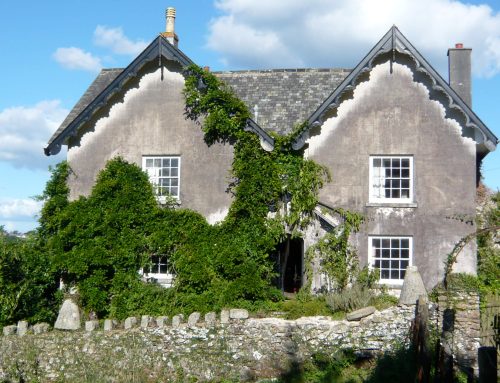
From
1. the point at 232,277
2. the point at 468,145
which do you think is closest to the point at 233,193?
the point at 232,277

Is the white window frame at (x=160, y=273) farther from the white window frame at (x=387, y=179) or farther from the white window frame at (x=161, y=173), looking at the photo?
the white window frame at (x=387, y=179)

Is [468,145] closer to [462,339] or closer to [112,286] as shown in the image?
[462,339]

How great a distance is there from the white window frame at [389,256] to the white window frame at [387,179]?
1264mm

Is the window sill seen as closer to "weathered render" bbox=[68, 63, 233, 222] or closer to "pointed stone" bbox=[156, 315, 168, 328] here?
"weathered render" bbox=[68, 63, 233, 222]

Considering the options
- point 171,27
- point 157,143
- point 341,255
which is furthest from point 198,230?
point 171,27

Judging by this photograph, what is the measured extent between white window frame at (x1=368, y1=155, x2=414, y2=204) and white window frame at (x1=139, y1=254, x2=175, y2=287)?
23.4ft

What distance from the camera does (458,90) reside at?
69.8 ft

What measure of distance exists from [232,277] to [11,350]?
6783 mm

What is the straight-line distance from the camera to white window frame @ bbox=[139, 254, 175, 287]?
19.6 meters

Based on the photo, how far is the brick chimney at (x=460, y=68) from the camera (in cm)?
2123

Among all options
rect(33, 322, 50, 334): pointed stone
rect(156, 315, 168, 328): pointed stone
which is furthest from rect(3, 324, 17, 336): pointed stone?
rect(156, 315, 168, 328): pointed stone

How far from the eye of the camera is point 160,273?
19.9 meters

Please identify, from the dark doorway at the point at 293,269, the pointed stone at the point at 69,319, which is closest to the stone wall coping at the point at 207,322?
the pointed stone at the point at 69,319

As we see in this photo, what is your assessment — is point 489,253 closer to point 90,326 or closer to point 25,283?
point 90,326
